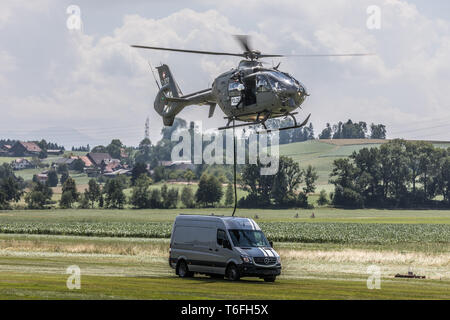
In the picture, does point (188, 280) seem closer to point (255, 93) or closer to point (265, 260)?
point (265, 260)

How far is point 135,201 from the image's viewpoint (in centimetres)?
16000

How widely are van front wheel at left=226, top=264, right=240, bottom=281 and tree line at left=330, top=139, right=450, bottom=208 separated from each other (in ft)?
448

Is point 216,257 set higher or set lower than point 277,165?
lower

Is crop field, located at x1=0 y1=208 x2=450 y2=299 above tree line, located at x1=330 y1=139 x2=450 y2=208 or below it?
below

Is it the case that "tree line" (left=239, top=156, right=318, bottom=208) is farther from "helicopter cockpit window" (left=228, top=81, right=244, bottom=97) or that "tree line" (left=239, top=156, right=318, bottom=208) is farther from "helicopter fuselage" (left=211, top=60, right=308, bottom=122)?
"helicopter cockpit window" (left=228, top=81, right=244, bottom=97)

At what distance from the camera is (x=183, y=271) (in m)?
33.2

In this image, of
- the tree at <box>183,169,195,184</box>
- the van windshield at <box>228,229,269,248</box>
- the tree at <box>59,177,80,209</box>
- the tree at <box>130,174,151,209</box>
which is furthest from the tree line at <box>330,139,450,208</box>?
the van windshield at <box>228,229,269,248</box>

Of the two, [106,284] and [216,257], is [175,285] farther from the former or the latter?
[216,257]

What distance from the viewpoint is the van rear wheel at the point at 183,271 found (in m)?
33.2

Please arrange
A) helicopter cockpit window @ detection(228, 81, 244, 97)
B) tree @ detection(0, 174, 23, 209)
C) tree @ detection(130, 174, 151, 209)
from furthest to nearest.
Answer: tree @ detection(0, 174, 23, 209), tree @ detection(130, 174, 151, 209), helicopter cockpit window @ detection(228, 81, 244, 97)

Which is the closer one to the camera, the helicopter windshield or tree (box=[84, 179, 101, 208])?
the helicopter windshield

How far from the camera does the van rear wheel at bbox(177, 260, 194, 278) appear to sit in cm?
3316
